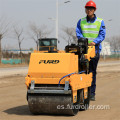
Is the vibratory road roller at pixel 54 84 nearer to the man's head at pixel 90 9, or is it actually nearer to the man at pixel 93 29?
the man at pixel 93 29

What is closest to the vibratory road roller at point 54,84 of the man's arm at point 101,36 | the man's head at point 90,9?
the man's arm at point 101,36

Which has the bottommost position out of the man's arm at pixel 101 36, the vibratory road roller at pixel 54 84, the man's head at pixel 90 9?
the vibratory road roller at pixel 54 84

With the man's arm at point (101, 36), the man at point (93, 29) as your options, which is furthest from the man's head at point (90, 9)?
the man's arm at point (101, 36)

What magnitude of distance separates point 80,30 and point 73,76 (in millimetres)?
2521

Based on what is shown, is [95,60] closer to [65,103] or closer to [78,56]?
[78,56]

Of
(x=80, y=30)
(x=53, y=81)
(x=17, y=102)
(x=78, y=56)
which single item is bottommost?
(x=17, y=102)

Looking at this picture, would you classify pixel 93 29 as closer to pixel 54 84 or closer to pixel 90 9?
pixel 90 9

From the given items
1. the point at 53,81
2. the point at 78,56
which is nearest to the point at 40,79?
the point at 53,81

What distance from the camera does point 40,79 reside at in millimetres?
6398

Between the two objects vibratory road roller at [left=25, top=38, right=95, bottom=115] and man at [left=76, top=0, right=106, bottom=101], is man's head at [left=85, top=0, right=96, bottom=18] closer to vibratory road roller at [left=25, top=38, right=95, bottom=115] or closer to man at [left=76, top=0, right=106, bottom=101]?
man at [left=76, top=0, right=106, bottom=101]

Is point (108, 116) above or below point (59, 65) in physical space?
below

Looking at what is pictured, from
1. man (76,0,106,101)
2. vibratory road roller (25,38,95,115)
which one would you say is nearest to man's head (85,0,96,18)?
man (76,0,106,101)

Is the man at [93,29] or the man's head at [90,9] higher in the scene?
the man's head at [90,9]

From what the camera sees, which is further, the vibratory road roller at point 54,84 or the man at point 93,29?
the man at point 93,29
